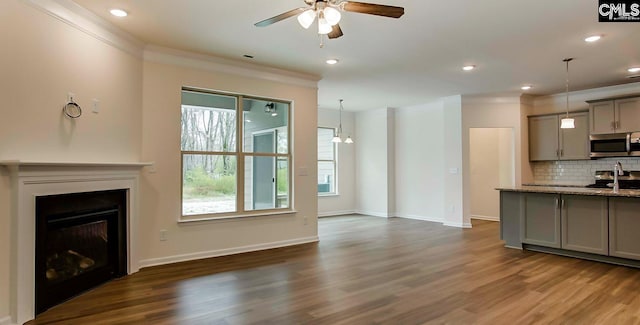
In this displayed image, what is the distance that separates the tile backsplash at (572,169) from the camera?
257 inches


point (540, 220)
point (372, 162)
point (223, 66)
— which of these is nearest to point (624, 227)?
point (540, 220)

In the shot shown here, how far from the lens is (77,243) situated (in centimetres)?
353

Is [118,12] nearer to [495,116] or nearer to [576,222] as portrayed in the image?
[576,222]

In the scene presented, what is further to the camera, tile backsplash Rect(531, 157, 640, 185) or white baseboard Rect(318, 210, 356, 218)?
white baseboard Rect(318, 210, 356, 218)

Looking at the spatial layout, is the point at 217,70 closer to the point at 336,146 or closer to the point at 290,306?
the point at 290,306

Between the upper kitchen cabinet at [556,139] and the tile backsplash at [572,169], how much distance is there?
0.31 metres

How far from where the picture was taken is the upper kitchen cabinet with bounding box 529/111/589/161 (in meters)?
6.79

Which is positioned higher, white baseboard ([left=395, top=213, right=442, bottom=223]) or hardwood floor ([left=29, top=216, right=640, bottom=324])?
white baseboard ([left=395, top=213, right=442, bottom=223])

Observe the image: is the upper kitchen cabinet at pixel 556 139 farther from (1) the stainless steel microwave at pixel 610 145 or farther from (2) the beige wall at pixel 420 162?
(2) the beige wall at pixel 420 162

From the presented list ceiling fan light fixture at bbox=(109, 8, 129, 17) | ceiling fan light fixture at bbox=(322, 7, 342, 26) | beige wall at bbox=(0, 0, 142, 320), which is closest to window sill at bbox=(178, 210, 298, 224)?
beige wall at bbox=(0, 0, 142, 320)

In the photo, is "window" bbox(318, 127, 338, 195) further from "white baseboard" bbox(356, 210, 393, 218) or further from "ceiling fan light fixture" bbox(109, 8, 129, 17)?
"ceiling fan light fixture" bbox(109, 8, 129, 17)

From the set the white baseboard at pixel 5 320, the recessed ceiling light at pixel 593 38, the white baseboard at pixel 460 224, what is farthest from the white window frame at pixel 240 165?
the recessed ceiling light at pixel 593 38

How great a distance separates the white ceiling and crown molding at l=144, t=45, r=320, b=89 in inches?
5.1

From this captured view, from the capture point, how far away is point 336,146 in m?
9.27
